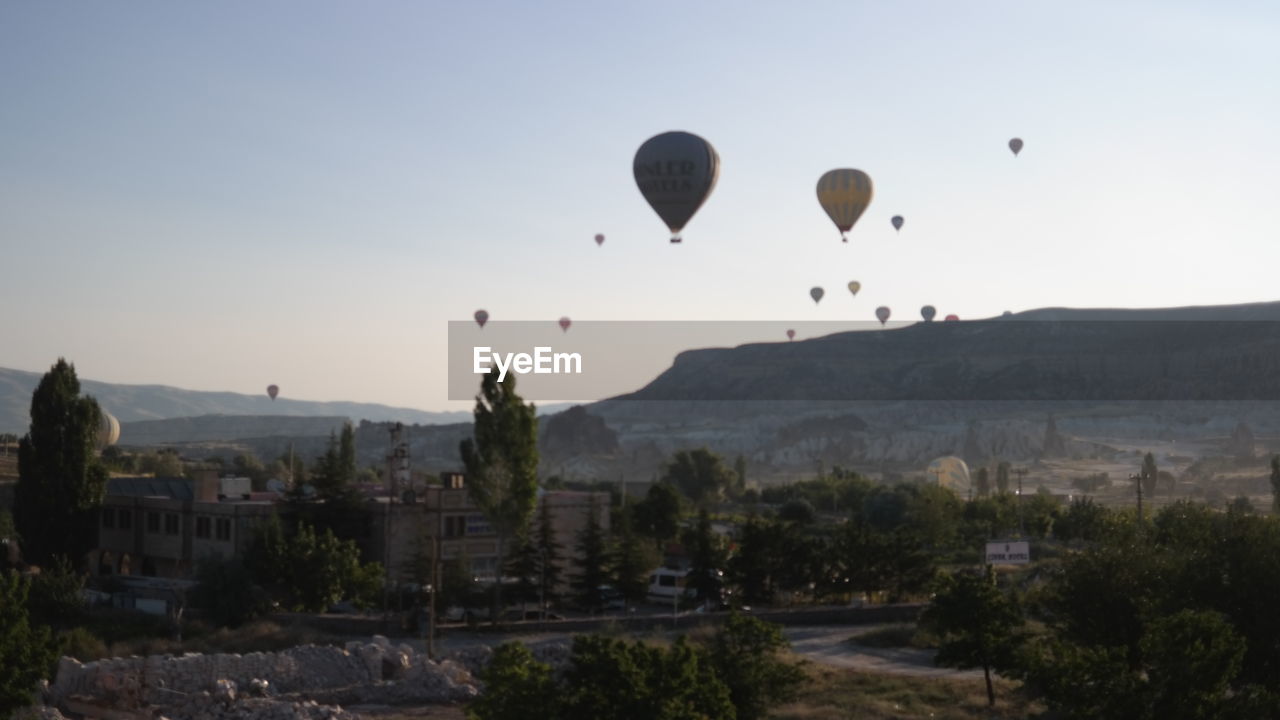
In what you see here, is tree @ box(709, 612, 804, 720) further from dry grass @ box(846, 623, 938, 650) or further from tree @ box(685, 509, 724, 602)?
tree @ box(685, 509, 724, 602)

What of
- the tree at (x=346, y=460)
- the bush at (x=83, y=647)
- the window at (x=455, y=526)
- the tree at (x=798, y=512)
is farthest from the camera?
the tree at (x=798, y=512)

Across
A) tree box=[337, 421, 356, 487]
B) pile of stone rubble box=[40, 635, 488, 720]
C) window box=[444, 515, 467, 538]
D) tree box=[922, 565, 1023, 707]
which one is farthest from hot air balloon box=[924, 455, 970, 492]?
pile of stone rubble box=[40, 635, 488, 720]

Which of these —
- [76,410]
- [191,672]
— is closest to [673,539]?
[76,410]

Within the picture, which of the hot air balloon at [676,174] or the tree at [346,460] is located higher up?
the hot air balloon at [676,174]

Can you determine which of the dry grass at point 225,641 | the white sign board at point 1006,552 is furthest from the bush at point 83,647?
the white sign board at point 1006,552

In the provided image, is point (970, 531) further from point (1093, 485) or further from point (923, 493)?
point (1093, 485)

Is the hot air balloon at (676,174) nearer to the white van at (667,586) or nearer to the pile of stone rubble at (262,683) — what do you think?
the white van at (667,586)

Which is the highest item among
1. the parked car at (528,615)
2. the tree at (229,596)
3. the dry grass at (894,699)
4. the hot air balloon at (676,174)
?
the hot air balloon at (676,174)
